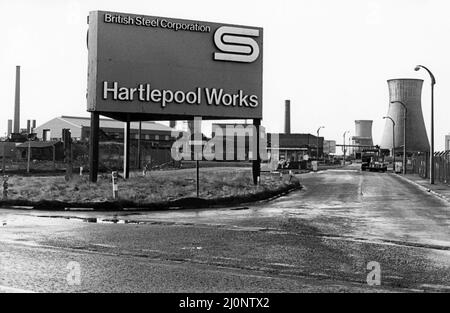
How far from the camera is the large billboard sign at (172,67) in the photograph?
24.8 m

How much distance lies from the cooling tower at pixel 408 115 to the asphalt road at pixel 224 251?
7645 centimetres

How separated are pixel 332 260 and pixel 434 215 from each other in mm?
8732

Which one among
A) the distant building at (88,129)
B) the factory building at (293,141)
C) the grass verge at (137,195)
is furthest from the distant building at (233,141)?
the grass verge at (137,195)

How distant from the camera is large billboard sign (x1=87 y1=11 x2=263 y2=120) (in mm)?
24750

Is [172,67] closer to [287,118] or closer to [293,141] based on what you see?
[287,118]

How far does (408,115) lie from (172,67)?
245ft

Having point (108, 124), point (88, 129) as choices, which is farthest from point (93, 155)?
point (108, 124)

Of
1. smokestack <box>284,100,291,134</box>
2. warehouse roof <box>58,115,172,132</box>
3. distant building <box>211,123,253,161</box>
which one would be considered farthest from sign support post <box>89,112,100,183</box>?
smokestack <box>284,100,291,134</box>

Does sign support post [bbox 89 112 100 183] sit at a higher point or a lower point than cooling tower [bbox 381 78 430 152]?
lower

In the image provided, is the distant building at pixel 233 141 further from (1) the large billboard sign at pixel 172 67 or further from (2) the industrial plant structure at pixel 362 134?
(1) the large billboard sign at pixel 172 67

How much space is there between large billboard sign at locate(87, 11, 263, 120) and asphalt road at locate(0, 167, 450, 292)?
33.8 feet

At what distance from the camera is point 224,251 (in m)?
9.16

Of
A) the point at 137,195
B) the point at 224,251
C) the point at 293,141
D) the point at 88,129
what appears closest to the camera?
the point at 224,251

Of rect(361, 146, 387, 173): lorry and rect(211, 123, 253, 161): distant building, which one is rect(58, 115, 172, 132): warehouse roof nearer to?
rect(211, 123, 253, 161): distant building
